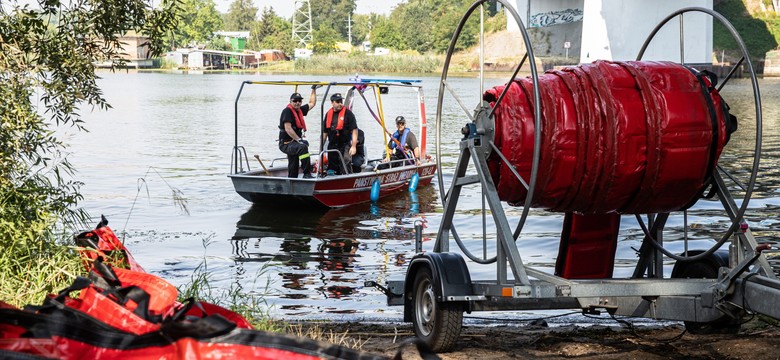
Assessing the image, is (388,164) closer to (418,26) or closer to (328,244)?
(328,244)

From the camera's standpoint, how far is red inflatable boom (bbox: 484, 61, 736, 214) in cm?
697

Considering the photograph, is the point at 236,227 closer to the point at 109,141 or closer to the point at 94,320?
the point at 94,320

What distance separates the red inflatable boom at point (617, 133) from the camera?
697 centimetres

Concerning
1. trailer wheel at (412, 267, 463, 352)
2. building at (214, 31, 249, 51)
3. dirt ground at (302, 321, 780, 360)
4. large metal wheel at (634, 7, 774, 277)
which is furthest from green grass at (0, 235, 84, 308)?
building at (214, 31, 249, 51)

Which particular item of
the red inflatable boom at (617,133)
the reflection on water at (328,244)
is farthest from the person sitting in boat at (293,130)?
the red inflatable boom at (617,133)

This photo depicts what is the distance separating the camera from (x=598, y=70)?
7.17m

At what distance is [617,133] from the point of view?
6965 mm

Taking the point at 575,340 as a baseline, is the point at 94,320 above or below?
above

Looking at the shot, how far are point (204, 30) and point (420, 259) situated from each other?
512 feet

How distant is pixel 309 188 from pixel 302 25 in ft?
540

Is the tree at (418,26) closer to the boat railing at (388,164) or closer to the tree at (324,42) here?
the tree at (324,42)

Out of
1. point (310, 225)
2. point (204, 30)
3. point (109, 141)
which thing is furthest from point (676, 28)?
point (204, 30)

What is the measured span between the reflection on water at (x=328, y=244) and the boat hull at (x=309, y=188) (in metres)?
0.31

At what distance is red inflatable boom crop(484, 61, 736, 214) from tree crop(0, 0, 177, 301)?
377 centimetres
